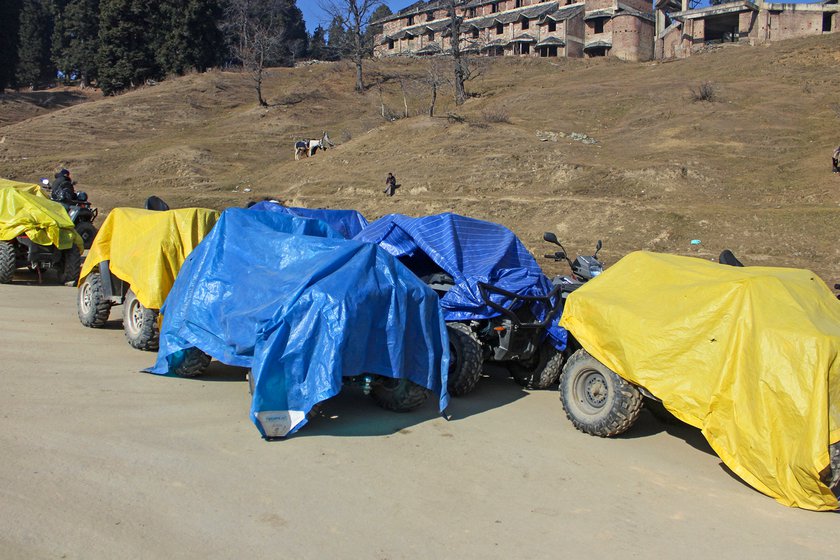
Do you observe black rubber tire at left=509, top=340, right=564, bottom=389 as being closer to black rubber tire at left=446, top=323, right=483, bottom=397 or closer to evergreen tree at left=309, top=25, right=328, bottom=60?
black rubber tire at left=446, top=323, right=483, bottom=397

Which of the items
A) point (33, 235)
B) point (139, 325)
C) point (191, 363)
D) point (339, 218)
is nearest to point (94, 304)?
point (139, 325)

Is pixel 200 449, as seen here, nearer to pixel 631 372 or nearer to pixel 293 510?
pixel 293 510

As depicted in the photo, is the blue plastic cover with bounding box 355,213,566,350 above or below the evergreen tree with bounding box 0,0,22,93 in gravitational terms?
below

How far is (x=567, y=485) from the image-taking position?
225 inches

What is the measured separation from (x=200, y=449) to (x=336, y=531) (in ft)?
5.46

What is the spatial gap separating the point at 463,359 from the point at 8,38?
63.3 metres

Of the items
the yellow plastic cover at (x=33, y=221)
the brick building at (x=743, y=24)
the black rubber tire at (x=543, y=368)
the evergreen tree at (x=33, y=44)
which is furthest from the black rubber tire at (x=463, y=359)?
the evergreen tree at (x=33, y=44)

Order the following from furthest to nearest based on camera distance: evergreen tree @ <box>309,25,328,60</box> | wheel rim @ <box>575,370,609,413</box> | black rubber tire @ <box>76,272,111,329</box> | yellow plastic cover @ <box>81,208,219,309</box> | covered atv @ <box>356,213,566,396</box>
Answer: evergreen tree @ <box>309,25,328,60</box> → black rubber tire @ <box>76,272,111,329</box> → yellow plastic cover @ <box>81,208,219,309</box> → covered atv @ <box>356,213,566,396</box> → wheel rim @ <box>575,370,609,413</box>

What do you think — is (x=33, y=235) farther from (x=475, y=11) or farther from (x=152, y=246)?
(x=475, y=11)

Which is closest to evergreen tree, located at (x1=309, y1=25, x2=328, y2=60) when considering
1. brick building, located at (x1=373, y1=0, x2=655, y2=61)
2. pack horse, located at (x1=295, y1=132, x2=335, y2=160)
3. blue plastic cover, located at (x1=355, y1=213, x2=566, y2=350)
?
brick building, located at (x1=373, y1=0, x2=655, y2=61)

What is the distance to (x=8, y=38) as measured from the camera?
59.0m

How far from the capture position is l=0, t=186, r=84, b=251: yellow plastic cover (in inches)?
518

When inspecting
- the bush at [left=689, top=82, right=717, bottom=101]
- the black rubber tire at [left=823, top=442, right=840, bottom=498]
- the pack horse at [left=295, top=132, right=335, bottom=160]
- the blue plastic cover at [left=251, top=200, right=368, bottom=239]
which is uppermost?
the bush at [left=689, top=82, right=717, bottom=101]

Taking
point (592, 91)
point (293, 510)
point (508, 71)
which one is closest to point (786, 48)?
point (592, 91)
